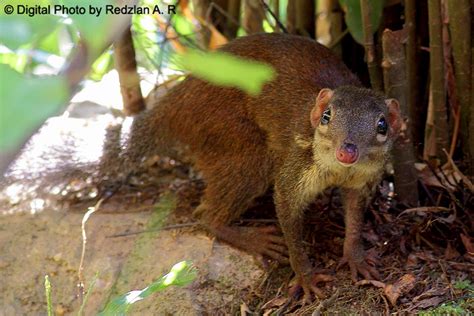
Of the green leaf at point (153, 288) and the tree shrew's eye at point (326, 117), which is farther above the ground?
the tree shrew's eye at point (326, 117)

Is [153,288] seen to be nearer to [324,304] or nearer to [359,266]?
[324,304]

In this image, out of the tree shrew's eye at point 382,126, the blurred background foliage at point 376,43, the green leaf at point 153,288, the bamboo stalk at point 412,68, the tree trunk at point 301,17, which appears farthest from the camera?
the tree trunk at point 301,17

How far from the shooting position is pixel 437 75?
13.3 ft

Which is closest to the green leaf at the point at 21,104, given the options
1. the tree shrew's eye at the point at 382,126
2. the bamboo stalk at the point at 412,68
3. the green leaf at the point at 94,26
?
the green leaf at the point at 94,26

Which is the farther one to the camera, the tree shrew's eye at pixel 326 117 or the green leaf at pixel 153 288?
the tree shrew's eye at pixel 326 117

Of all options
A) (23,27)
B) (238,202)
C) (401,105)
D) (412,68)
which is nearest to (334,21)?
(412,68)

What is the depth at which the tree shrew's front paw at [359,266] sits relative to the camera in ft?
12.5

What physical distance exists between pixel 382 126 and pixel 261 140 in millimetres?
909

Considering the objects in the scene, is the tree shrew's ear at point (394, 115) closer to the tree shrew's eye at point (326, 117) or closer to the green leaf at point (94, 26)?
A: the tree shrew's eye at point (326, 117)

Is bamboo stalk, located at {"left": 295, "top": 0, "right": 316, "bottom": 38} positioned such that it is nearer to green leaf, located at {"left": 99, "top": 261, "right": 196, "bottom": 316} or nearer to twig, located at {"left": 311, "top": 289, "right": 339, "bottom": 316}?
twig, located at {"left": 311, "top": 289, "right": 339, "bottom": 316}

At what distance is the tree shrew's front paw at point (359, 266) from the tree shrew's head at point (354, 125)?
60 cm

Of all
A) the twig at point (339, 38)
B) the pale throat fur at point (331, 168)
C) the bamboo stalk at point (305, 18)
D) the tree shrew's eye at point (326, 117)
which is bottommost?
the pale throat fur at point (331, 168)

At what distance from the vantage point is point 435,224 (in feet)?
13.4

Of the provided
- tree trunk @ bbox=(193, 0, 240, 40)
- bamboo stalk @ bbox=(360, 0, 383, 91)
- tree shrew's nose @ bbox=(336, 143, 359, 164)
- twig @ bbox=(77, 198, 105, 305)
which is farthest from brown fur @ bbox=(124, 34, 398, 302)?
tree trunk @ bbox=(193, 0, 240, 40)
